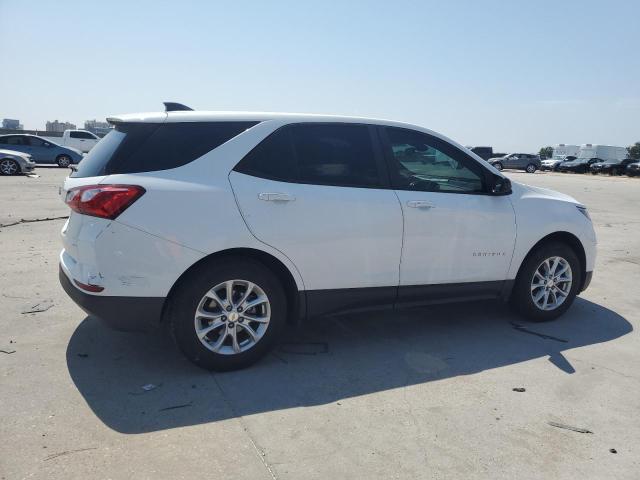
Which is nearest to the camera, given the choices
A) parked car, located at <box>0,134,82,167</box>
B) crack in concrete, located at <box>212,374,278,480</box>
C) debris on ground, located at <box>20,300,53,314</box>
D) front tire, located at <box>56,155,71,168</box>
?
crack in concrete, located at <box>212,374,278,480</box>

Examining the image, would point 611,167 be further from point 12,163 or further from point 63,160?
point 12,163

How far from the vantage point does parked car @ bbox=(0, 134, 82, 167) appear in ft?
78.3

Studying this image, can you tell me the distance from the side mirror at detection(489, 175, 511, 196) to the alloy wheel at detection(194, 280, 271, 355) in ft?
7.41

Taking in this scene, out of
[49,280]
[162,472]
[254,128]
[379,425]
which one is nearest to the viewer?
[162,472]

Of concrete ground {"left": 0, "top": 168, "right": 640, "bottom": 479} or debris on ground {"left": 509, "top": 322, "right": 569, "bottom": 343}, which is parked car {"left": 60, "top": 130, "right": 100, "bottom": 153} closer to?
concrete ground {"left": 0, "top": 168, "right": 640, "bottom": 479}

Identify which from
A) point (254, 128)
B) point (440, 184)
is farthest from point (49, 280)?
point (440, 184)

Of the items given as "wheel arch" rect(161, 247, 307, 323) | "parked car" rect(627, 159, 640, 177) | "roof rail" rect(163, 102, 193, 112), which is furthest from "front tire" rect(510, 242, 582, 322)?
"parked car" rect(627, 159, 640, 177)

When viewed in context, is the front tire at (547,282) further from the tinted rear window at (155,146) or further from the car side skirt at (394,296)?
the tinted rear window at (155,146)

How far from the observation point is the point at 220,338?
3855 mm

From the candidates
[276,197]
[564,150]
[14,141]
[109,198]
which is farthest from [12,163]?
[564,150]

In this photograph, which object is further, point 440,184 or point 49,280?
point 49,280

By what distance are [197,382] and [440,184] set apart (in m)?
2.51

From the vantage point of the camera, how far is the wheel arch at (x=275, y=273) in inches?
146

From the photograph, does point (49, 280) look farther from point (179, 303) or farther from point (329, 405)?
point (329, 405)
